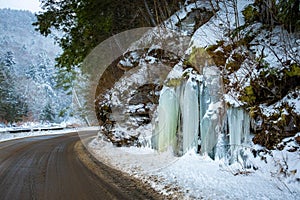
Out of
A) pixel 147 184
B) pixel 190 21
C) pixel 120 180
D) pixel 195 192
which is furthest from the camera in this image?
pixel 190 21

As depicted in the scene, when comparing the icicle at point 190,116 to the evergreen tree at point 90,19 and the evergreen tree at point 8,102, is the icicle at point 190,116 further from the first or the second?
the evergreen tree at point 8,102

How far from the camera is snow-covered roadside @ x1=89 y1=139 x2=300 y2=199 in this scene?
353 cm

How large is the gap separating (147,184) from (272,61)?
3191 mm

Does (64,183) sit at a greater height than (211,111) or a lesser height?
lesser

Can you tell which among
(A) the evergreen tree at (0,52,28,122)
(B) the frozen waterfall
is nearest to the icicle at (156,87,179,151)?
(B) the frozen waterfall

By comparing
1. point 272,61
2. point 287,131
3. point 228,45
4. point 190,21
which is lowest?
point 287,131

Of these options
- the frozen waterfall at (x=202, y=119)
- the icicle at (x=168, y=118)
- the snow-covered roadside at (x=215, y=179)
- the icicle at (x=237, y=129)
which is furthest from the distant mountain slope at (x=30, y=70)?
the icicle at (x=237, y=129)

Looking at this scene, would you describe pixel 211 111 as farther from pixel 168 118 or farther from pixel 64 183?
pixel 64 183

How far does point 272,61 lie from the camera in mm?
4691

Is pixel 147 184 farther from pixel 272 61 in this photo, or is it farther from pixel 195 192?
pixel 272 61

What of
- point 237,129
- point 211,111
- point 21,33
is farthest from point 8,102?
point 21,33

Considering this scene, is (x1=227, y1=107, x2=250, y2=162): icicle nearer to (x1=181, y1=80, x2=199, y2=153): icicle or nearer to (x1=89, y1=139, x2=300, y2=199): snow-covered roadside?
(x1=89, y1=139, x2=300, y2=199): snow-covered roadside

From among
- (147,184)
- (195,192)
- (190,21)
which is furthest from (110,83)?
(195,192)

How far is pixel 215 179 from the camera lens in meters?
4.24
